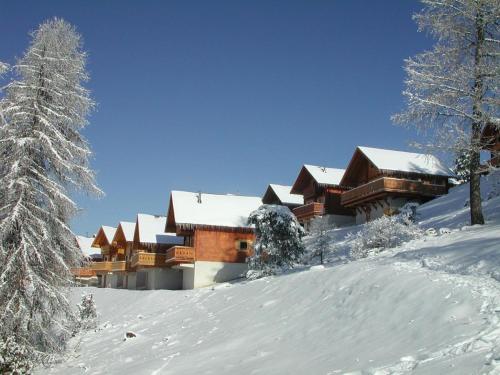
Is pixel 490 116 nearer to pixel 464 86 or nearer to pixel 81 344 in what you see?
pixel 464 86

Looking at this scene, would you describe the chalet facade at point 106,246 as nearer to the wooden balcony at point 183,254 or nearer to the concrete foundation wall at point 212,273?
the wooden balcony at point 183,254

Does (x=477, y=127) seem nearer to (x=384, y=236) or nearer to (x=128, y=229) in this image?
(x=384, y=236)

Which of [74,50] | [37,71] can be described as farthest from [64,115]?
[74,50]

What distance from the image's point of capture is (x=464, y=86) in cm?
1994

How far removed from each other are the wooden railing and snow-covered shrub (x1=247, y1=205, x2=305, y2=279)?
958 inches

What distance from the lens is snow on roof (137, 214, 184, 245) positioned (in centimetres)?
4508

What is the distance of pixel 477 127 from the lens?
20266 millimetres

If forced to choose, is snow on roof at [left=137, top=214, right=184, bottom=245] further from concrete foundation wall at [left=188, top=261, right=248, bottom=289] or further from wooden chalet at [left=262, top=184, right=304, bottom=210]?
wooden chalet at [left=262, top=184, right=304, bottom=210]

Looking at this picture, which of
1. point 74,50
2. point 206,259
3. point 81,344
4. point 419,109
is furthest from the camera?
point 206,259

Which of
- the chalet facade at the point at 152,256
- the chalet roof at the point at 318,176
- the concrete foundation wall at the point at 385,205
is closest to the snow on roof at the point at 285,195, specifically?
the chalet roof at the point at 318,176

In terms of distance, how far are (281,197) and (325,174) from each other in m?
5.18

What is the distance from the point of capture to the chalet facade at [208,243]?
3694cm

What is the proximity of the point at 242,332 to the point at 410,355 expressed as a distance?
726 cm

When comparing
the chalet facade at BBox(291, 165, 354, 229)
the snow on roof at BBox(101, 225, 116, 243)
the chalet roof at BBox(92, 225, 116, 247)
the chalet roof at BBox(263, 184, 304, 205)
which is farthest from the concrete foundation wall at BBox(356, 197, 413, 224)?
the snow on roof at BBox(101, 225, 116, 243)
